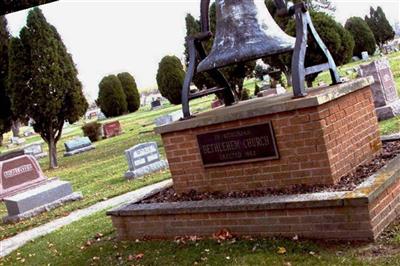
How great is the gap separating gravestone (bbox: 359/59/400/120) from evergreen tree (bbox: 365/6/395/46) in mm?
39176

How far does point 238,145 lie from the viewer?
5.48 meters

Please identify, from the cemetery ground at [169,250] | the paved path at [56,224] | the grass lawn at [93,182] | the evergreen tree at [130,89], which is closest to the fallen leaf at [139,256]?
the cemetery ground at [169,250]

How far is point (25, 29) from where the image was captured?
1888cm

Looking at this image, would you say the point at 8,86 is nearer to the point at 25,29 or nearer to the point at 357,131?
the point at 25,29

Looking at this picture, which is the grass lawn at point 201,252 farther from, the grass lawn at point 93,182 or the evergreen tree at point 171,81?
the evergreen tree at point 171,81

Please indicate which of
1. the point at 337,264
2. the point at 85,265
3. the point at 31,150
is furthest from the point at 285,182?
the point at 31,150

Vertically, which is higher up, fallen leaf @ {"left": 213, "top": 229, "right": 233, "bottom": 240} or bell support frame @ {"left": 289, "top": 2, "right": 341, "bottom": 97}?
bell support frame @ {"left": 289, "top": 2, "right": 341, "bottom": 97}

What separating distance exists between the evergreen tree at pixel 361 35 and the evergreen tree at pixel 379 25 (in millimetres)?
7945

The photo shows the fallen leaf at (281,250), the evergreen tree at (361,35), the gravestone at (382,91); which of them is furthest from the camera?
the evergreen tree at (361,35)

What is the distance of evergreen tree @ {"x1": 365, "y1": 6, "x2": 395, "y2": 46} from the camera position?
1940 inches

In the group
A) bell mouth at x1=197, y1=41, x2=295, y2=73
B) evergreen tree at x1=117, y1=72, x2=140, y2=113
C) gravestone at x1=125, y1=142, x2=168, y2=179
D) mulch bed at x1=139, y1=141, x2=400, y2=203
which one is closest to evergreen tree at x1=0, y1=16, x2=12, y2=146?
gravestone at x1=125, y1=142, x2=168, y2=179

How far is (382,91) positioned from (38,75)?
39.8 feet

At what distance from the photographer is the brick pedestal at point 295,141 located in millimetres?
4977

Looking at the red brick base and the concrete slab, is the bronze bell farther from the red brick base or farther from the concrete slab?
the concrete slab
